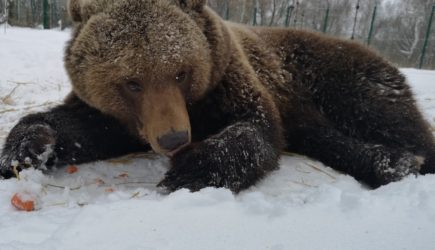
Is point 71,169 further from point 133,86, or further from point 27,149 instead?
point 133,86

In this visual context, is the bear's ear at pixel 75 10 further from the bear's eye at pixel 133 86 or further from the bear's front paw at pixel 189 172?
the bear's front paw at pixel 189 172

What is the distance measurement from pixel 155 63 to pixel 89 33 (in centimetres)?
54

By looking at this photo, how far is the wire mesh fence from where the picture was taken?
23031 millimetres

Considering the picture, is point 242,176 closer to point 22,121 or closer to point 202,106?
point 202,106

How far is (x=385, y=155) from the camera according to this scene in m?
3.20

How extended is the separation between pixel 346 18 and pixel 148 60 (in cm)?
3667

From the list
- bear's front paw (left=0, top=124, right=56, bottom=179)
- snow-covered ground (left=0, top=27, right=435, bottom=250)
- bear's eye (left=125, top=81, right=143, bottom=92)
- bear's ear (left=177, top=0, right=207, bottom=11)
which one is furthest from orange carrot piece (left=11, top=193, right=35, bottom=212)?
bear's ear (left=177, top=0, right=207, bottom=11)

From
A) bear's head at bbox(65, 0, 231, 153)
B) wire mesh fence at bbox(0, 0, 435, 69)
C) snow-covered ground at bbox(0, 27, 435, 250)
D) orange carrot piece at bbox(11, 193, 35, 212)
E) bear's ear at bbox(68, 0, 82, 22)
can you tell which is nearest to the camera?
snow-covered ground at bbox(0, 27, 435, 250)

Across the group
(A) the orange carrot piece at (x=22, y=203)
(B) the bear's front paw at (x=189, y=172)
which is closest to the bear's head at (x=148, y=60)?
(B) the bear's front paw at (x=189, y=172)

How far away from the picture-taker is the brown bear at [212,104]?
2.56 metres

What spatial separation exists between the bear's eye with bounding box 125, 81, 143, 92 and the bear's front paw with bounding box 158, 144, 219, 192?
0.46 meters

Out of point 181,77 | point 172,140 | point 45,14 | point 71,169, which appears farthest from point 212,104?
point 45,14

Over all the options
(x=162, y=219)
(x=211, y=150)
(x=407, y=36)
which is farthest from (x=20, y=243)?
(x=407, y=36)

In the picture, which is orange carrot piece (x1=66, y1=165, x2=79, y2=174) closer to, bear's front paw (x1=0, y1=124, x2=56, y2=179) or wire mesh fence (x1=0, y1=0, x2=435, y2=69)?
bear's front paw (x1=0, y1=124, x2=56, y2=179)
